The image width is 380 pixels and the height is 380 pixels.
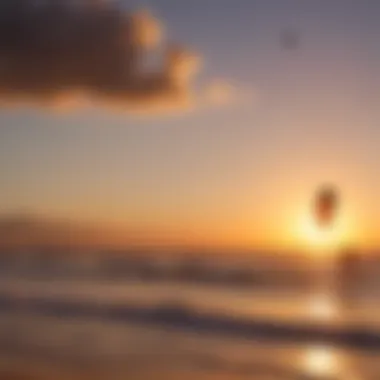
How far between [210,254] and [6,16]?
4.00 m

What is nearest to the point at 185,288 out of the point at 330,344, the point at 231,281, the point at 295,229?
the point at 231,281

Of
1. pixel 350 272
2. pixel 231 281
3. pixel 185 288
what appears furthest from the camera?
pixel 231 281

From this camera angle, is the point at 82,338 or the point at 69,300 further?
the point at 69,300

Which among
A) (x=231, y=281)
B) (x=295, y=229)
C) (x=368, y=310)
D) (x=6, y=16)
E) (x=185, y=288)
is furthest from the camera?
(x=231, y=281)

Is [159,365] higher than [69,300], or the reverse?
[69,300]

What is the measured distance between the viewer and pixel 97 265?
10625mm

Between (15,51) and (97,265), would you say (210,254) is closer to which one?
(97,265)

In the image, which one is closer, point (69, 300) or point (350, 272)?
point (69, 300)

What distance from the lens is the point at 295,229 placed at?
579 centimetres

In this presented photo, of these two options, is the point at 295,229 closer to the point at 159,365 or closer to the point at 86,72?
the point at 159,365

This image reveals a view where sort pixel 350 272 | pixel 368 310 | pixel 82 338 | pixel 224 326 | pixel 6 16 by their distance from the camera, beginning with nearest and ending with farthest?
pixel 6 16, pixel 82 338, pixel 224 326, pixel 368 310, pixel 350 272

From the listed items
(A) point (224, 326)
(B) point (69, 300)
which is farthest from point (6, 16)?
(B) point (69, 300)

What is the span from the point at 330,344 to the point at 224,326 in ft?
3.26

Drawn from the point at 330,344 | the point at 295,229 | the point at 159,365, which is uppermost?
the point at 295,229
